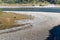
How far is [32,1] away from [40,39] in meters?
63.5

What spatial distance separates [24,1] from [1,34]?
204 feet

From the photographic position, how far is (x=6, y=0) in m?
74.7

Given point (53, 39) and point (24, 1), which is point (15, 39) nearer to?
point (53, 39)

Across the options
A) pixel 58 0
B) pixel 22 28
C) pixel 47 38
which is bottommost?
pixel 58 0

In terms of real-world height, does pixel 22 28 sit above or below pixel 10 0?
above

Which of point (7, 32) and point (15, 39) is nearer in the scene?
point (15, 39)

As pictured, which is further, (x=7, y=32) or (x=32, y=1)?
(x=32, y=1)

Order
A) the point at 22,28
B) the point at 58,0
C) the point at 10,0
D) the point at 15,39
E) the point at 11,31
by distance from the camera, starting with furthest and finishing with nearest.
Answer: the point at 58,0 → the point at 10,0 → the point at 22,28 → the point at 11,31 → the point at 15,39

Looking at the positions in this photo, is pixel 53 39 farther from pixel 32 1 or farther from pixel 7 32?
pixel 32 1

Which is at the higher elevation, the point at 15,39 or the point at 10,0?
the point at 15,39

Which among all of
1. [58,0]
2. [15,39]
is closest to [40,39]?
[15,39]

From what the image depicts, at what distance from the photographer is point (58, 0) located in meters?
80.2

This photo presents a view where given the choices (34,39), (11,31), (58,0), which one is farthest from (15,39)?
(58,0)

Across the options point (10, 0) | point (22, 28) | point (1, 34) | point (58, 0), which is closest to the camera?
point (1, 34)
